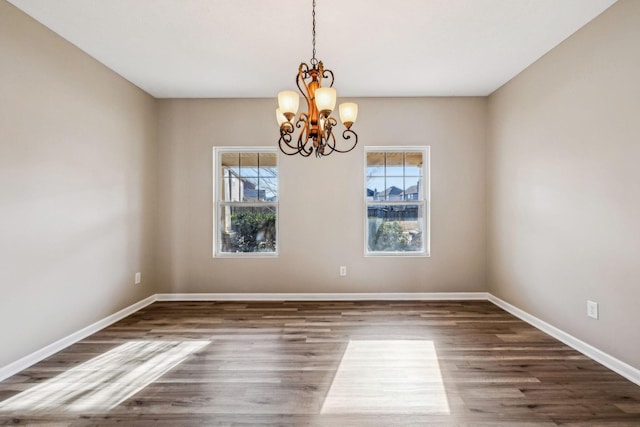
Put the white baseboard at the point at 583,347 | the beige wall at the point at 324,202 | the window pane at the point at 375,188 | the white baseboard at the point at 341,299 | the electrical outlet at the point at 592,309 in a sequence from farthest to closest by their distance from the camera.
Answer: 1. the window pane at the point at 375,188
2. the beige wall at the point at 324,202
3. the electrical outlet at the point at 592,309
4. the white baseboard at the point at 341,299
5. the white baseboard at the point at 583,347

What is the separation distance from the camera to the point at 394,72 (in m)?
3.39

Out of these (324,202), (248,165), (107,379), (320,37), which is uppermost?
(320,37)

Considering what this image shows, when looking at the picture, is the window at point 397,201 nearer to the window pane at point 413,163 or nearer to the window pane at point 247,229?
the window pane at point 413,163

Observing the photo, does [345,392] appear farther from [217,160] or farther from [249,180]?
[217,160]

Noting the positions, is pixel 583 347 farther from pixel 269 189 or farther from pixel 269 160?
pixel 269 160

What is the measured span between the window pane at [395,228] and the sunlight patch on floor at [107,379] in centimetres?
241

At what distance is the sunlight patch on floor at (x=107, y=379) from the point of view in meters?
1.95

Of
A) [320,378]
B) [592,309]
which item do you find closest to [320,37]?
[320,378]

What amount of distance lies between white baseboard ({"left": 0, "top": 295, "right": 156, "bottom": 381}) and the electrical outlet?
4325 mm

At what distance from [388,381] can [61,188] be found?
119 inches

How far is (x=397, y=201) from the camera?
13.9 ft

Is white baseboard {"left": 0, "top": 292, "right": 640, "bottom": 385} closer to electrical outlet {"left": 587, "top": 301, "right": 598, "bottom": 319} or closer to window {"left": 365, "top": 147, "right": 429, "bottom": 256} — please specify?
electrical outlet {"left": 587, "top": 301, "right": 598, "bottom": 319}

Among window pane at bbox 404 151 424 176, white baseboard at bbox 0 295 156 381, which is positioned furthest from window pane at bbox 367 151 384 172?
white baseboard at bbox 0 295 156 381

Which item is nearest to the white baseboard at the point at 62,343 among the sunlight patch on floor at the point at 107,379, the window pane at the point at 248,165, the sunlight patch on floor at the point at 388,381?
the sunlight patch on floor at the point at 107,379
